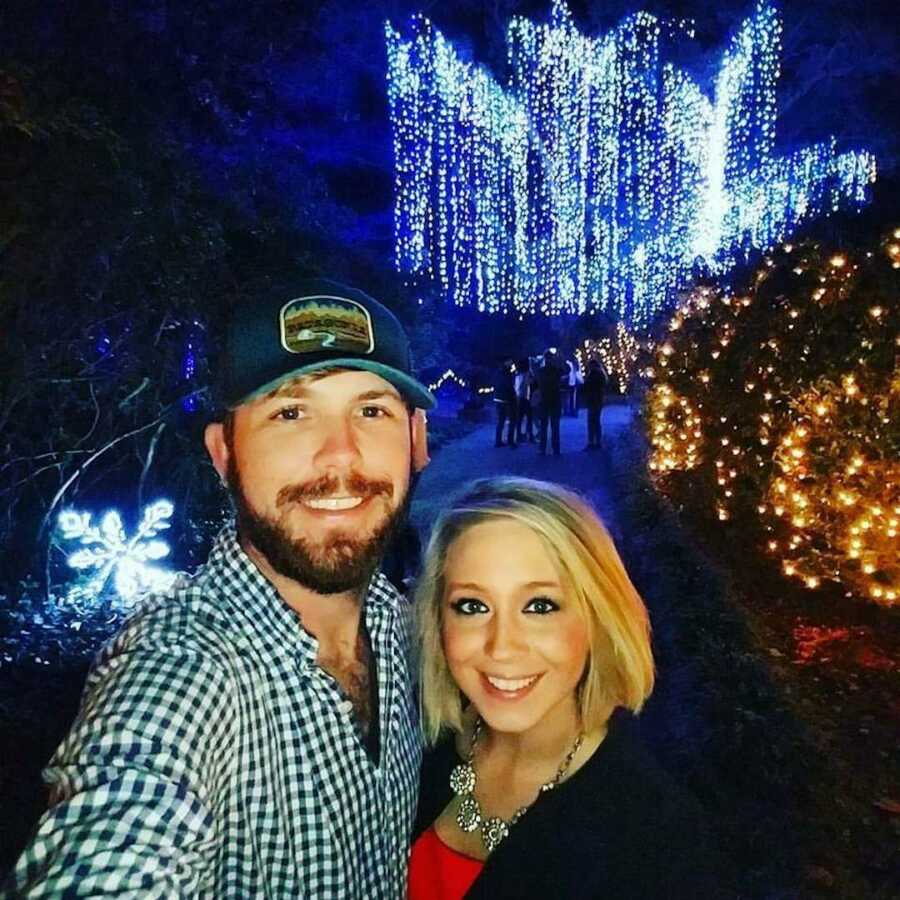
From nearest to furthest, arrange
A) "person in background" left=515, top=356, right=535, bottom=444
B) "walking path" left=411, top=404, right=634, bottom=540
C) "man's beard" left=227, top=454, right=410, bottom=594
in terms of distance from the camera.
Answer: "man's beard" left=227, top=454, right=410, bottom=594 < "walking path" left=411, top=404, right=634, bottom=540 < "person in background" left=515, top=356, right=535, bottom=444

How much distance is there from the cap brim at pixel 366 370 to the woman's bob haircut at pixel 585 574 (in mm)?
373

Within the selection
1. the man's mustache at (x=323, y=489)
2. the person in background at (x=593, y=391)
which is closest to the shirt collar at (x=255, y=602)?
the man's mustache at (x=323, y=489)

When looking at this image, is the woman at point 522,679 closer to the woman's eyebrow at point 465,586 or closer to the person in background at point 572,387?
the woman's eyebrow at point 465,586

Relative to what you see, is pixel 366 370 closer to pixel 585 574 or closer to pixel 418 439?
pixel 418 439

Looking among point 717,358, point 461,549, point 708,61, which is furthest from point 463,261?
point 461,549

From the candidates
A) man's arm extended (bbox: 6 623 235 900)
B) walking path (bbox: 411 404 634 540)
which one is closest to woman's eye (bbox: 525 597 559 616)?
man's arm extended (bbox: 6 623 235 900)

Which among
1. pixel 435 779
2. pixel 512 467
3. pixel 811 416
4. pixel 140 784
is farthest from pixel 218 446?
pixel 512 467

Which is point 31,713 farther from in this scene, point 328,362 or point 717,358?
point 717,358

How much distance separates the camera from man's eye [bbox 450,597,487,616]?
2275 mm

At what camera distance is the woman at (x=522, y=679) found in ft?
6.64

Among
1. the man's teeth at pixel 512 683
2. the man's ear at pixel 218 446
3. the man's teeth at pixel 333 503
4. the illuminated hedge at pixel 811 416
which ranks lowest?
the man's teeth at pixel 512 683

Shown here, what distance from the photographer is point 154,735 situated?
143 cm

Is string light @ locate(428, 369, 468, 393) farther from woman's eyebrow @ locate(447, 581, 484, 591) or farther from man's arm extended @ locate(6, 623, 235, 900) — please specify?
man's arm extended @ locate(6, 623, 235, 900)

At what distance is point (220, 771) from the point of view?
152 cm
